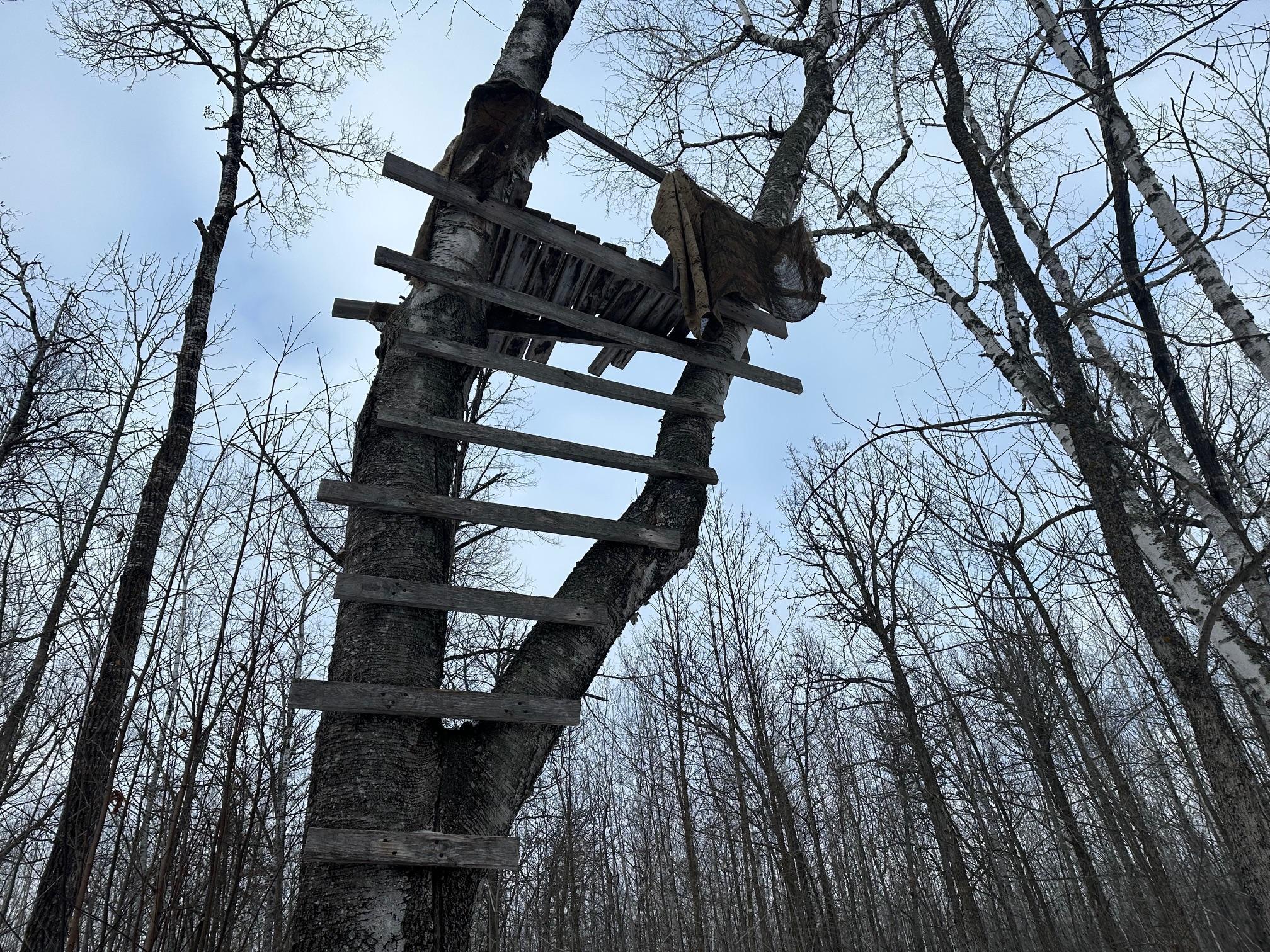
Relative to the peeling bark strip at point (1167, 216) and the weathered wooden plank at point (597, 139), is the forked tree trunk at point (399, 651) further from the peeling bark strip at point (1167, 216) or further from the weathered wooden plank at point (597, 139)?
the peeling bark strip at point (1167, 216)

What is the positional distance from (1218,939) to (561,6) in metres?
11.5

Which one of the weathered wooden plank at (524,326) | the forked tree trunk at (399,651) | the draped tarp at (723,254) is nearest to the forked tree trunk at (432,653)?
the forked tree trunk at (399,651)

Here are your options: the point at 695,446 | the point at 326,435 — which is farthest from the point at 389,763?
the point at 326,435

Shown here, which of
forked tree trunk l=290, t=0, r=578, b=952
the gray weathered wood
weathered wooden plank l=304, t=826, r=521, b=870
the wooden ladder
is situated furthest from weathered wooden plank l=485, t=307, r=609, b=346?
weathered wooden plank l=304, t=826, r=521, b=870

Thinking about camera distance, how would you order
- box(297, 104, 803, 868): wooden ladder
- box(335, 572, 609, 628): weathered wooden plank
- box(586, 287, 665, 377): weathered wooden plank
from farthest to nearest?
box(586, 287, 665, 377): weathered wooden plank
box(335, 572, 609, 628): weathered wooden plank
box(297, 104, 803, 868): wooden ladder

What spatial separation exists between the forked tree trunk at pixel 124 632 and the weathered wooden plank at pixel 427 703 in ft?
1.97

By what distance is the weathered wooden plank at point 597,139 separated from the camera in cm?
409

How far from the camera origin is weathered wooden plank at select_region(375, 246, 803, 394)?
3385 mm

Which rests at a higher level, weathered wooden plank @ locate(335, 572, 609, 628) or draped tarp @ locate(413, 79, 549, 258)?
draped tarp @ locate(413, 79, 549, 258)

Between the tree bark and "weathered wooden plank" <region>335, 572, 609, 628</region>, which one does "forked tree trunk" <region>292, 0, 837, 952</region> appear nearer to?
"weathered wooden plank" <region>335, 572, 609, 628</region>

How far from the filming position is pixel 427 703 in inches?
102

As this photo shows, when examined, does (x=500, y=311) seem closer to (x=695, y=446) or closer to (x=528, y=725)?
(x=695, y=446)

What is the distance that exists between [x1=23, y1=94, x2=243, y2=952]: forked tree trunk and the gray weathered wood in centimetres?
154

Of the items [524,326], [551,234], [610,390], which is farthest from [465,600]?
[524,326]
